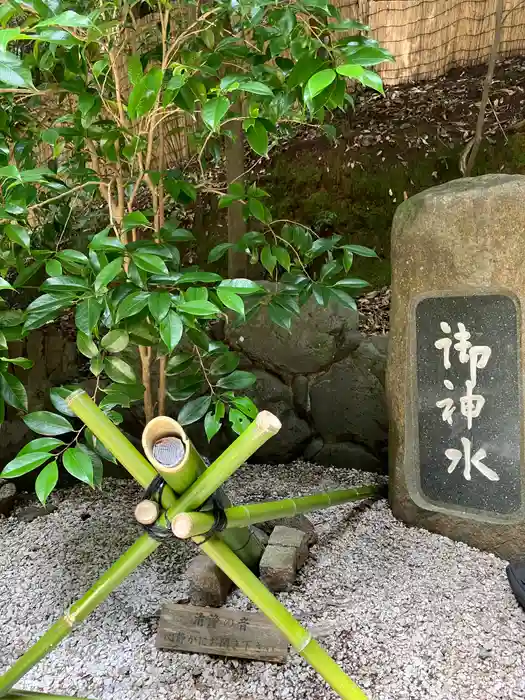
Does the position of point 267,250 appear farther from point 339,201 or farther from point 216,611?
point 339,201

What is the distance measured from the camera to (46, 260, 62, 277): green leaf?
1625 mm

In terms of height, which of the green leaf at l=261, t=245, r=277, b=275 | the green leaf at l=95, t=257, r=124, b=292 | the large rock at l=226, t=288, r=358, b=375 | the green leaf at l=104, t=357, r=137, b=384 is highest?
the green leaf at l=95, t=257, r=124, b=292

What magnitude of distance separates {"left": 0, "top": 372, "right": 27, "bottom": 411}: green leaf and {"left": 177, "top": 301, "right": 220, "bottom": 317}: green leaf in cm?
69

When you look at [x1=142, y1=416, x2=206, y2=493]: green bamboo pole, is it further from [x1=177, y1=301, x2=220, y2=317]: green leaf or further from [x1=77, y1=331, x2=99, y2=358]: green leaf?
[x1=77, y1=331, x2=99, y2=358]: green leaf

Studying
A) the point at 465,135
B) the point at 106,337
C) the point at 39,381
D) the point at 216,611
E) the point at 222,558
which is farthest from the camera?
the point at 465,135

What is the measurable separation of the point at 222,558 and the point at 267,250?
1.17 metres

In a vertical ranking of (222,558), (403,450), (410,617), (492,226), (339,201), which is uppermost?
(492,226)

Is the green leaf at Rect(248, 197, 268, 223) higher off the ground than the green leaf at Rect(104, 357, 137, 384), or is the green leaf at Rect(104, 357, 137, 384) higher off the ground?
the green leaf at Rect(248, 197, 268, 223)

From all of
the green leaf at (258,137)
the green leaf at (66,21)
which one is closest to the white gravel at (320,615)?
the green leaf at (258,137)

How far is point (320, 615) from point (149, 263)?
1331 millimetres

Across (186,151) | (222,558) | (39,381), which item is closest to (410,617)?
(222,558)

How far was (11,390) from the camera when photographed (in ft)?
5.61

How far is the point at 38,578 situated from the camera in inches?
89.7

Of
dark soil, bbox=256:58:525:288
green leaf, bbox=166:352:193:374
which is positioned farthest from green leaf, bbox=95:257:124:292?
dark soil, bbox=256:58:525:288
